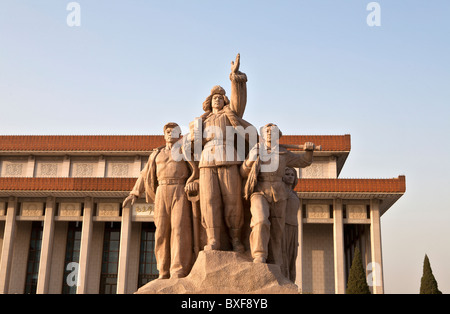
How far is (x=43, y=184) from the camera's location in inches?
1035

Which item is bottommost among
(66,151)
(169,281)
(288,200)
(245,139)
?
(169,281)

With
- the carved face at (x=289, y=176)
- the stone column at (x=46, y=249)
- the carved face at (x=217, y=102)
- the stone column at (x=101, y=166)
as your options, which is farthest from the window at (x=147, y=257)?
the carved face at (x=289, y=176)

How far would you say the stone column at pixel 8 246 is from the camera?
2662 centimetres

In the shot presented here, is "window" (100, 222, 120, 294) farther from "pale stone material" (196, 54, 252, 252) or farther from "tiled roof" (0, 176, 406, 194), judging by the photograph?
"pale stone material" (196, 54, 252, 252)

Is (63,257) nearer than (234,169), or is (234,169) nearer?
(234,169)

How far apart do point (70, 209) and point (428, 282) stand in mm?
17450

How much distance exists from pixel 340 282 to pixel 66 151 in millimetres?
16401

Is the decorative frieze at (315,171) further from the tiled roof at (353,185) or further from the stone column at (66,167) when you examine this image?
the stone column at (66,167)

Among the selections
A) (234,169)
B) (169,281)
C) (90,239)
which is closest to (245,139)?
(234,169)

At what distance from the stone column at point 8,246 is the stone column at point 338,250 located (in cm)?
1619

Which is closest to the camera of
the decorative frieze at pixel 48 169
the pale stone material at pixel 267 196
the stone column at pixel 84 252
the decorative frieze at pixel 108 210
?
the pale stone material at pixel 267 196

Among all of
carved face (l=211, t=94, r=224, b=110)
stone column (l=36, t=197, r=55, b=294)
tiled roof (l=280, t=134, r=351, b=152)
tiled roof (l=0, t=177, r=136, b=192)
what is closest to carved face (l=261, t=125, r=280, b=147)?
carved face (l=211, t=94, r=224, b=110)

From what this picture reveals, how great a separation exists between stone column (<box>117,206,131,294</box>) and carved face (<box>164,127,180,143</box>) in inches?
801
